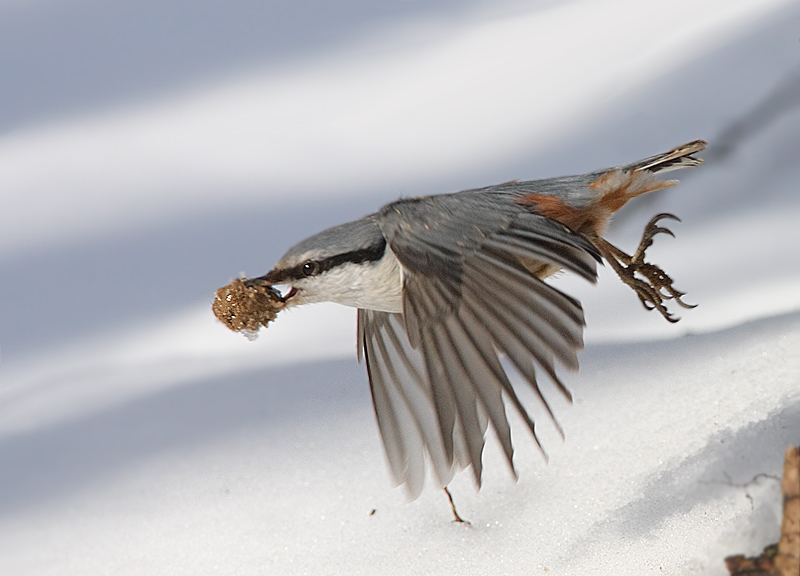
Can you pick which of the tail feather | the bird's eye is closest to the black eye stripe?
the bird's eye

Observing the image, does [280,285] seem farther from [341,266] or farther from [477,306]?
[477,306]

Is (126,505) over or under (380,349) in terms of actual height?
under

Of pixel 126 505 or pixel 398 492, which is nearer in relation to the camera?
pixel 398 492

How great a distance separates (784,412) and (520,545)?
45cm

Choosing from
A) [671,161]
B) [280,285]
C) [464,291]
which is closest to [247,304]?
[280,285]

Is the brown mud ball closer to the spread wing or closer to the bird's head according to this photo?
the bird's head

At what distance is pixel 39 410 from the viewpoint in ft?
5.61

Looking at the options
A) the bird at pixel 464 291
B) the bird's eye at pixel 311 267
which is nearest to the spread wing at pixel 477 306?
the bird at pixel 464 291

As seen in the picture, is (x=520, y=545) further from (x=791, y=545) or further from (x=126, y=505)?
(x=126, y=505)

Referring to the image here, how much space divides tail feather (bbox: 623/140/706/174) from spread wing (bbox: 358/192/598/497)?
0.17m

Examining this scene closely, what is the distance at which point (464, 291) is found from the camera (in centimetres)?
92

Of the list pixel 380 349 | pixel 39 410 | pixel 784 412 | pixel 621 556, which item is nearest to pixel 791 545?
pixel 784 412

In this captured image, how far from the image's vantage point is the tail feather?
1.15m

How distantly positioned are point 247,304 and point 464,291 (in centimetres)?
29
